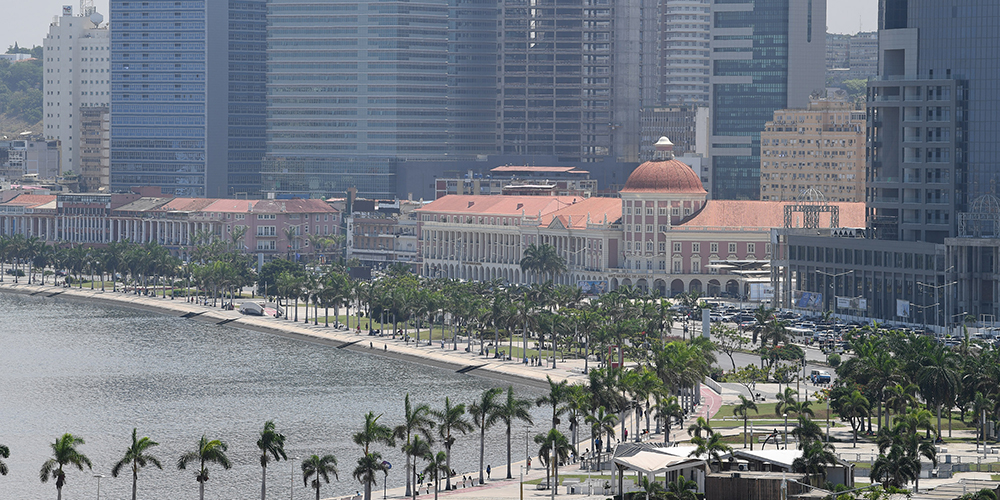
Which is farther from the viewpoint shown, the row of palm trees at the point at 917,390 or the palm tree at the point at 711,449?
the row of palm trees at the point at 917,390

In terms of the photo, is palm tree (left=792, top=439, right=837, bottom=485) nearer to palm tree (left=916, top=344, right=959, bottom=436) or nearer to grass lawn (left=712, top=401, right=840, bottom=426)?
palm tree (left=916, top=344, right=959, bottom=436)

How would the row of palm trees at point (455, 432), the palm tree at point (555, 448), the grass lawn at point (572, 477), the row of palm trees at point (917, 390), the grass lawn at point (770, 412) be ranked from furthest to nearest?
1. the grass lawn at point (770, 412)
2. the row of palm trees at point (917, 390)
3. the grass lawn at point (572, 477)
4. the palm tree at point (555, 448)
5. the row of palm trees at point (455, 432)

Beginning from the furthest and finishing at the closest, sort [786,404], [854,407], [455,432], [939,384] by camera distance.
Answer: [455,432] < [786,404] < [939,384] < [854,407]

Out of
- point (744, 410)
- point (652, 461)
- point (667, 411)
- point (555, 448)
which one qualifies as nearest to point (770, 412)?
point (744, 410)

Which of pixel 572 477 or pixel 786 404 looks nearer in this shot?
pixel 572 477

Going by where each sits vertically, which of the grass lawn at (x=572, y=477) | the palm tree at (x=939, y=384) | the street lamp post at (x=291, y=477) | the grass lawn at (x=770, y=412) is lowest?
the street lamp post at (x=291, y=477)

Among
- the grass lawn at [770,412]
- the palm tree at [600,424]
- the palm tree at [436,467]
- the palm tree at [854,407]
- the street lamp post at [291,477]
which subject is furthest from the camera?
the grass lawn at [770,412]

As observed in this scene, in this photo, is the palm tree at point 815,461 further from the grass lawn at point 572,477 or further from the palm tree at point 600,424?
the palm tree at point 600,424

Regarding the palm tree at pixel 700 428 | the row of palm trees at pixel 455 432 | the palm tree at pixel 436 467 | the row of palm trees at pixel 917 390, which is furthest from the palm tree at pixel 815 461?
the palm tree at pixel 436 467

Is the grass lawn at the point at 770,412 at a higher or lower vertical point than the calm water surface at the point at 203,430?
higher

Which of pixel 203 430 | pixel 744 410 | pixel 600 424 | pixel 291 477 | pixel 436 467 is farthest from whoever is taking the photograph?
pixel 203 430

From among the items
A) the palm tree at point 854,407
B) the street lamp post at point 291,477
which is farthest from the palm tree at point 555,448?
the palm tree at point 854,407

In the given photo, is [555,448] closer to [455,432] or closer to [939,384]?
[455,432]
